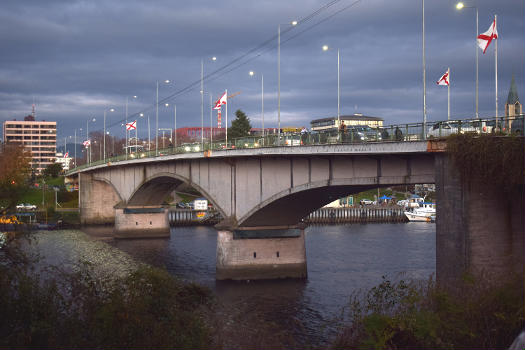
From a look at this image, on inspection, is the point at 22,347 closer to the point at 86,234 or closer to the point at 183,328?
the point at 183,328

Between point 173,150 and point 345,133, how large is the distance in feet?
106

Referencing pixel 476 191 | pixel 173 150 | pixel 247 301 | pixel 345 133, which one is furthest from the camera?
pixel 173 150

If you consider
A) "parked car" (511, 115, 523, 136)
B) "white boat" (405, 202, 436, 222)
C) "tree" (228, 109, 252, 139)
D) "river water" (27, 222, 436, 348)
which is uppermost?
"tree" (228, 109, 252, 139)

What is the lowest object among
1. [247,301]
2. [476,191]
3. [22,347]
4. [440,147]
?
[247,301]

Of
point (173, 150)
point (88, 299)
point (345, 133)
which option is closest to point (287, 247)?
point (345, 133)

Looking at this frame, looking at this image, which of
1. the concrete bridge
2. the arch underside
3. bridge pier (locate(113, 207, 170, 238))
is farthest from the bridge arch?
the arch underside

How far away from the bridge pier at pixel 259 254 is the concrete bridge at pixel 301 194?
0.08 meters

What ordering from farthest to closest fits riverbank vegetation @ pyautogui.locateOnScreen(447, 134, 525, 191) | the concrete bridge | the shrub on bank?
the concrete bridge, riverbank vegetation @ pyautogui.locateOnScreen(447, 134, 525, 191), the shrub on bank

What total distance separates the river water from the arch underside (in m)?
4.80

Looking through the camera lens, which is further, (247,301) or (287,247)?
(287,247)

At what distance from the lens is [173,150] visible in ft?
212

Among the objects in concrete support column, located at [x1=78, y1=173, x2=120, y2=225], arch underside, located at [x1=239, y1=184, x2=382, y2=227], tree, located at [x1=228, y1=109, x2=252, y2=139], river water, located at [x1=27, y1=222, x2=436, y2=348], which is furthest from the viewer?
tree, located at [x1=228, y1=109, x2=252, y2=139]

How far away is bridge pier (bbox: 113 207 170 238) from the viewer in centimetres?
8512

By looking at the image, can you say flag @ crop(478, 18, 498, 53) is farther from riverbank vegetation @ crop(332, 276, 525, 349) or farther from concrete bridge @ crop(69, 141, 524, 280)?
riverbank vegetation @ crop(332, 276, 525, 349)
